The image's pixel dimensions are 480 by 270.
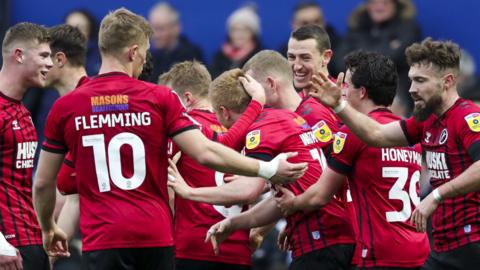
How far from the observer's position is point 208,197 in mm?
9188

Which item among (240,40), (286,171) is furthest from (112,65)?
(240,40)

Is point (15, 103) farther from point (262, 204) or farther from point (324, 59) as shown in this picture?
point (324, 59)

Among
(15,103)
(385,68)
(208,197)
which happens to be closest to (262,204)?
(208,197)

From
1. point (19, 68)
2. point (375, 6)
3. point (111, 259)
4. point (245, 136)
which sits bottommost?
point (111, 259)

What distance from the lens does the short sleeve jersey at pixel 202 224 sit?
32.0 ft

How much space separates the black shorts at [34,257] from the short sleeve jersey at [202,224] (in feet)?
3.53

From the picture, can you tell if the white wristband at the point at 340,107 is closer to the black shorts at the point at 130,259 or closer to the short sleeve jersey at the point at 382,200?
the short sleeve jersey at the point at 382,200

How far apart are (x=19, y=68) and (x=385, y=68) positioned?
2.88 metres

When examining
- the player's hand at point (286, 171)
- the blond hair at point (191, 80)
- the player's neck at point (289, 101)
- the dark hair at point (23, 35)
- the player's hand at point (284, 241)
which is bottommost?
the player's hand at point (284, 241)

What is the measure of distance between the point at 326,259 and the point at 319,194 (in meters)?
0.54

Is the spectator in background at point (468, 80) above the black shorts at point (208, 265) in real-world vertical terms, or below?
above

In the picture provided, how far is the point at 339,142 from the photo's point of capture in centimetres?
920

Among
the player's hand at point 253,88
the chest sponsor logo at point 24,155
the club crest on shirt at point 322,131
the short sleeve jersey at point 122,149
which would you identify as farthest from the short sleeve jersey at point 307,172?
the chest sponsor logo at point 24,155

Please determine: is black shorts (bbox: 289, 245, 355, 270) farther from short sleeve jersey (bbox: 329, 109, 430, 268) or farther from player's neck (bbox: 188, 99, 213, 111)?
player's neck (bbox: 188, 99, 213, 111)
